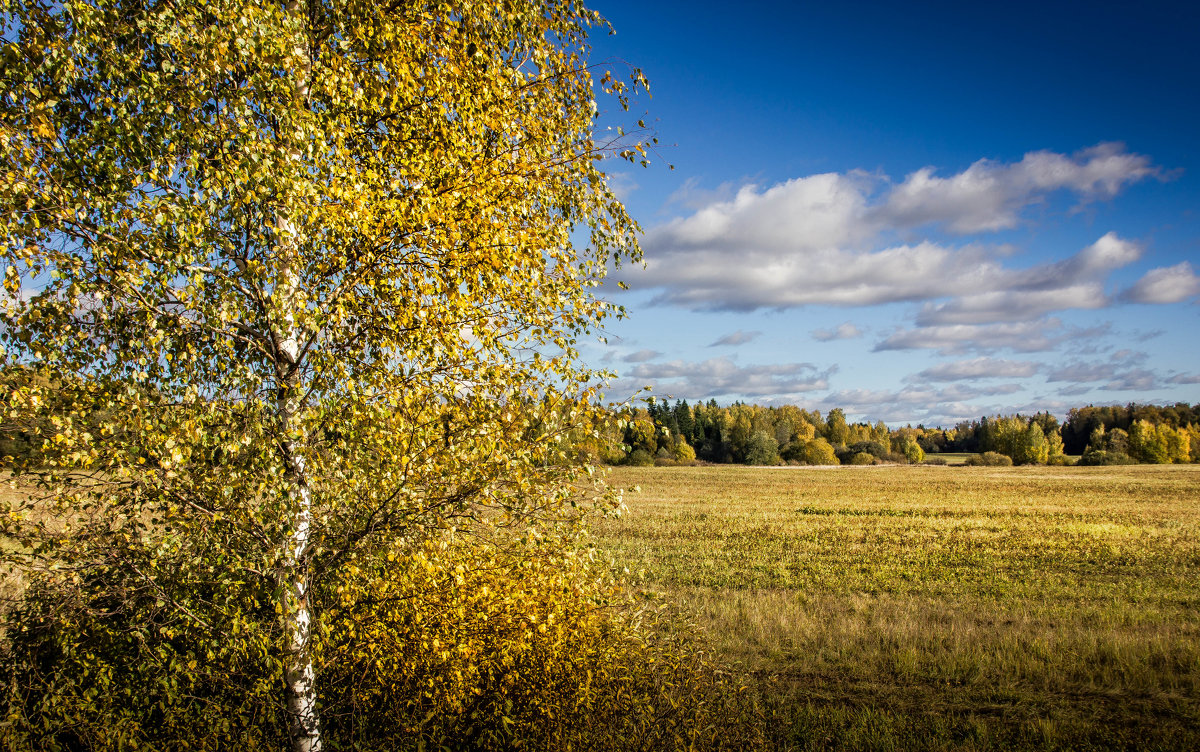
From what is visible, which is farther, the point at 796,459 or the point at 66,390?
the point at 796,459

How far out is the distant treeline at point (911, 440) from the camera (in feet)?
313

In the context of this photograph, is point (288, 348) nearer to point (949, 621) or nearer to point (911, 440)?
point (949, 621)

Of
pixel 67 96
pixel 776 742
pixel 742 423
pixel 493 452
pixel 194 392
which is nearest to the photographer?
pixel 194 392

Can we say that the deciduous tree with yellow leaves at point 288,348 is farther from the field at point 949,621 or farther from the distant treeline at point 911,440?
the distant treeline at point 911,440

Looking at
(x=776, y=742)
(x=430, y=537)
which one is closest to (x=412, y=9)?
(x=430, y=537)

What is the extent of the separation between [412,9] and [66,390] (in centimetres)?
409

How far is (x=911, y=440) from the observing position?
459 ft

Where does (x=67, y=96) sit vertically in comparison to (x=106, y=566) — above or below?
above

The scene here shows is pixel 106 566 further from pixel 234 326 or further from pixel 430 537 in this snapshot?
pixel 430 537

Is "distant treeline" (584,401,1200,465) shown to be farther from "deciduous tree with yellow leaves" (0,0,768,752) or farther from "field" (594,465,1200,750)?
"deciduous tree with yellow leaves" (0,0,768,752)

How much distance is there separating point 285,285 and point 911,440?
15285cm

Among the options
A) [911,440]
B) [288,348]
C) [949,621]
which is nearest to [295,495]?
[288,348]

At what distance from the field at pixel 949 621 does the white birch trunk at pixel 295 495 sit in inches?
118

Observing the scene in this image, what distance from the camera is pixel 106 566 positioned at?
520 cm
